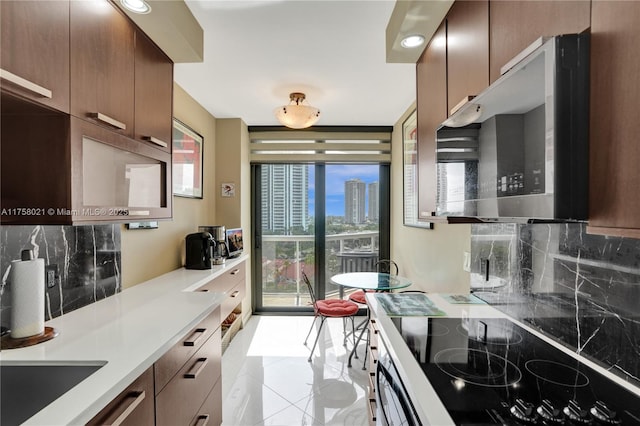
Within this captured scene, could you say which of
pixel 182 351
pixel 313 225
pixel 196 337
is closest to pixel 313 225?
pixel 313 225

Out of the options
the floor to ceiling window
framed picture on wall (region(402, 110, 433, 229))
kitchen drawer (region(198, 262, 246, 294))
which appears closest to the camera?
kitchen drawer (region(198, 262, 246, 294))

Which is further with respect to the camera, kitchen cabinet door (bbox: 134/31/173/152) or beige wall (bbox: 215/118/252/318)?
beige wall (bbox: 215/118/252/318)

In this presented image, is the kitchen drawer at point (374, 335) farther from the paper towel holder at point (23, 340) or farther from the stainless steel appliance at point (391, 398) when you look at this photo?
the paper towel holder at point (23, 340)

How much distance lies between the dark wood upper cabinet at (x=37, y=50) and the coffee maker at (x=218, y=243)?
2032 mm

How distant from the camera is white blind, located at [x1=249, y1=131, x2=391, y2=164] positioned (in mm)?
4125

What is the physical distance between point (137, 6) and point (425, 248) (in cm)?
271

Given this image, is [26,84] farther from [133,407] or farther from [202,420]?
[202,420]

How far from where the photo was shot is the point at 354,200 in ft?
14.2

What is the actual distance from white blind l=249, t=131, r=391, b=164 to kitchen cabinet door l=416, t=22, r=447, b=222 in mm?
2236

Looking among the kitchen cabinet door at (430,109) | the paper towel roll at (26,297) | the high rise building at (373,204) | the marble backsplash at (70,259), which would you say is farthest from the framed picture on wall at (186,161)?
the high rise building at (373,204)

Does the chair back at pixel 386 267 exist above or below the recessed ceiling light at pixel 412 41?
below

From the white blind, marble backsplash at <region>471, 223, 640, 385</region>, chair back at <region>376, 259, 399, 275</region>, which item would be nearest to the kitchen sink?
marble backsplash at <region>471, 223, 640, 385</region>

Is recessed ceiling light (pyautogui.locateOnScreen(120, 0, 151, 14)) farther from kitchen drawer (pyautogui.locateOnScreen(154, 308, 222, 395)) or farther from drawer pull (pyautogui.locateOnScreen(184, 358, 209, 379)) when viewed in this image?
drawer pull (pyautogui.locateOnScreen(184, 358, 209, 379))

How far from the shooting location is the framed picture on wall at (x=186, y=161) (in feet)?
9.25
